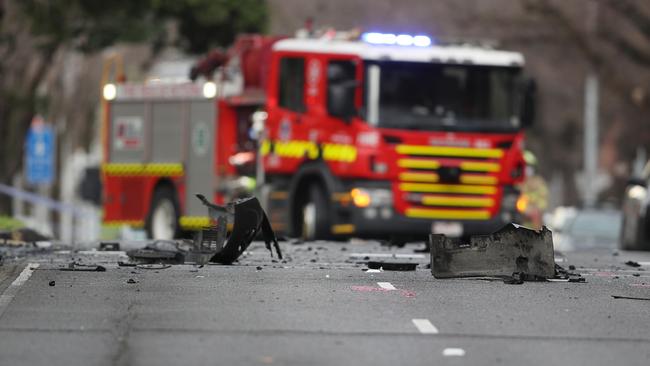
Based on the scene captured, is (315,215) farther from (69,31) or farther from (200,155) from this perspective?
(69,31)

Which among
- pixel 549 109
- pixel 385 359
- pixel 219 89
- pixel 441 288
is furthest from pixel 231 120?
pixel 549 109

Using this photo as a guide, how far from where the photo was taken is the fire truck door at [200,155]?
2827cm

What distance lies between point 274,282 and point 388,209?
33.3ft

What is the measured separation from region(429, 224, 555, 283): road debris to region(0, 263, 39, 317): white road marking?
10.9 feet

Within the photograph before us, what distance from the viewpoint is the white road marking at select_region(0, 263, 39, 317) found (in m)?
12.9

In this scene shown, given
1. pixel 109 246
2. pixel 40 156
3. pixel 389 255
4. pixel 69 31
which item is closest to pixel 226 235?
pixel 389 255

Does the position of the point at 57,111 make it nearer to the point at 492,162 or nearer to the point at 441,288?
the point at 492,162

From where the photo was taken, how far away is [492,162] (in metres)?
25.5

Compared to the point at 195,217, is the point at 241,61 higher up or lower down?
higher up

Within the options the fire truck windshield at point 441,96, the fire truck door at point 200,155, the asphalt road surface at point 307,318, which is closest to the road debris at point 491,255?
the asphalt road surface at point 307,318

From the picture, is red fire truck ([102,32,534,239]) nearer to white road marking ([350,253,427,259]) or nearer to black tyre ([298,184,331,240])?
black tyre ([298,184,331,240])

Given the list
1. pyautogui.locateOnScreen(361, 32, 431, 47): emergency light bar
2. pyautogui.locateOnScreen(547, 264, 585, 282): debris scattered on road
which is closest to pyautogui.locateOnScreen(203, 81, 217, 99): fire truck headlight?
pyautogui.locateOnScreen(361, 32, 431, 47): emergency light bar

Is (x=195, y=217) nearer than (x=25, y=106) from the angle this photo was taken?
Yes

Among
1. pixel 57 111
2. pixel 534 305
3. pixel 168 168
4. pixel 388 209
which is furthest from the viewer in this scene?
pixel 57 111
